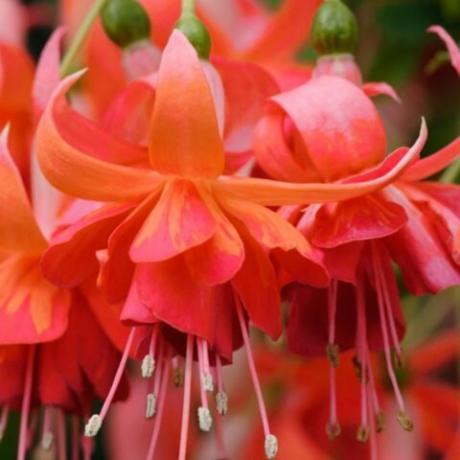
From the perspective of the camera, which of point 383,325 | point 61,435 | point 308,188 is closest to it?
point 308,188

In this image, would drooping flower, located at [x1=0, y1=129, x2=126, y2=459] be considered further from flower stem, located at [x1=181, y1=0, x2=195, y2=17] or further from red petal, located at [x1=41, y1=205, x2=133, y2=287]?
flower stem, located at [x1=181, y1=0, x2=195, y2=17]

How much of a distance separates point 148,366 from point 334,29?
30 centimetres

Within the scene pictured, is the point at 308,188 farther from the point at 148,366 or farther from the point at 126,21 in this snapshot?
the point at 126,21

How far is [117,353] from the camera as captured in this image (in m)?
0.96

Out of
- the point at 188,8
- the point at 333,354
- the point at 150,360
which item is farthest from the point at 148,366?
the point at 188,8

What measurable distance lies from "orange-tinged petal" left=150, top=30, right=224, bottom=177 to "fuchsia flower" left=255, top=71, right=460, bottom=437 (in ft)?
0.21

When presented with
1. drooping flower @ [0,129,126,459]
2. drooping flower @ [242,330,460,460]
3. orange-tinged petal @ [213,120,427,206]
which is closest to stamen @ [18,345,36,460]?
drooping flower @ [0,129,126,459]

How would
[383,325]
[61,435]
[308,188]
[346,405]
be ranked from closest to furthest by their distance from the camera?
[308,188] < [383,325] < [61,435] < [346,405]

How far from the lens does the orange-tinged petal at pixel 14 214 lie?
2.95 feet

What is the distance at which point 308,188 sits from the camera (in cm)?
81

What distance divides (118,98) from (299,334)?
213mm

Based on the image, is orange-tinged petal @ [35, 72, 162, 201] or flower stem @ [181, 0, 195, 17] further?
flower stem @ [181, 0, 195, 17]

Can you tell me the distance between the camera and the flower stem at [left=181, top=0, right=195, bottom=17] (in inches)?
37.0

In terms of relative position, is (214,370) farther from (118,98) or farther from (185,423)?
(118,98)
